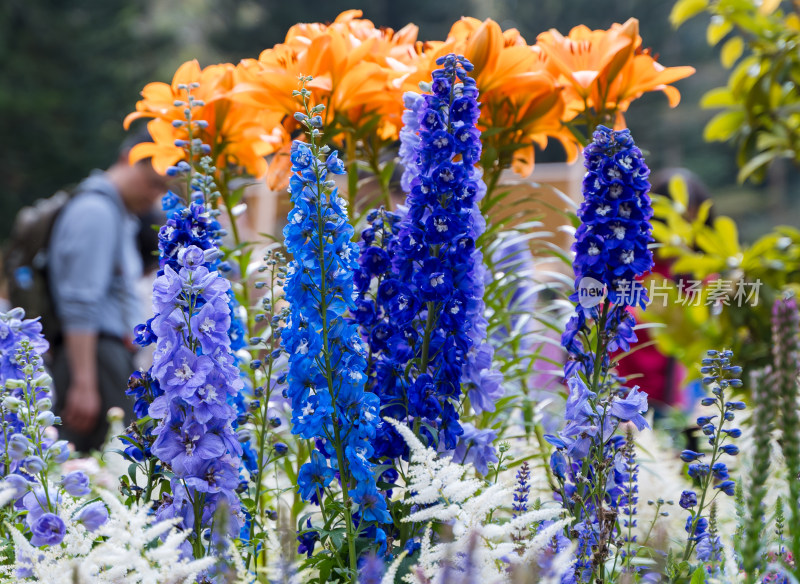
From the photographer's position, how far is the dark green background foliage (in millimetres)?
21234

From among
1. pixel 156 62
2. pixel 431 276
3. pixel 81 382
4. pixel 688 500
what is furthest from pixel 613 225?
pixel 156 62

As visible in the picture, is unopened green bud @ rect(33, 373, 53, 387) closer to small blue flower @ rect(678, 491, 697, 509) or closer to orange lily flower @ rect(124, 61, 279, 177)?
orange lily flower @ rect(124, 61, 279, 177)

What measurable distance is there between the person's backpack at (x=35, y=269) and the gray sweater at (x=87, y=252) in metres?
0.08

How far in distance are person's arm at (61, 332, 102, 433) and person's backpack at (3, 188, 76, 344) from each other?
207 mm

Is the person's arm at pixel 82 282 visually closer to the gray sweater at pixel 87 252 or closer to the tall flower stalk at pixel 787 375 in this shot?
the gray sweater at pixel 87 252

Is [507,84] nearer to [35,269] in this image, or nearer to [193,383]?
[193,383]

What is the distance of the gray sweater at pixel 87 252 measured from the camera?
15.2ft

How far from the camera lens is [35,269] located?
479cm

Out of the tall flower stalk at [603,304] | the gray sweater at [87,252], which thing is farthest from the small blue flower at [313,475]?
the gray sweater at [87,252]

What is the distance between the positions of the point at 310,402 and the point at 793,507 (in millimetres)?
873

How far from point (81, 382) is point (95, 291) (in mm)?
571

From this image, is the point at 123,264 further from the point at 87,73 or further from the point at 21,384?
the point at 87,73

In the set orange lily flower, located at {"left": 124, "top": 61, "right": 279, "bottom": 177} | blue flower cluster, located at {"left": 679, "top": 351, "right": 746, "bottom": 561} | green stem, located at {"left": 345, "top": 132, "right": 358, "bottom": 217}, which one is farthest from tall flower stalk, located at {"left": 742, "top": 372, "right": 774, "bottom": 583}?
orange lily flower, located at {"left": 124, "top": 61, "right": 279, "bottom": 177}

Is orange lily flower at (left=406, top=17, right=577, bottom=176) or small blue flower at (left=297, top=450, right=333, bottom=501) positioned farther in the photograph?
orange lily flower at (left=406, top=17, right=577, bottom=176)
